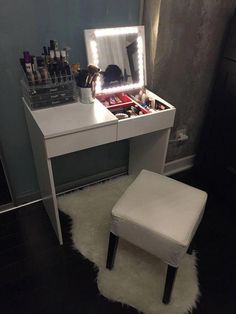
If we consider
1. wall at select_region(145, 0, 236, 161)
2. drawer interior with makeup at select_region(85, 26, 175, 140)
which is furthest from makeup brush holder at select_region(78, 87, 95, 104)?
wall at select_region(145, 0, 236, 161)

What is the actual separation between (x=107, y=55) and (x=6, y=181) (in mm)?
986

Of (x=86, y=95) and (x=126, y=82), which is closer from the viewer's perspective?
(x=86, y=95)

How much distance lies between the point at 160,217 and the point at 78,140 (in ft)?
1.71

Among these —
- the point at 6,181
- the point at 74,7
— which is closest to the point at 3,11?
the point at 74,7

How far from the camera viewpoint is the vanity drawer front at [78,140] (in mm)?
1248

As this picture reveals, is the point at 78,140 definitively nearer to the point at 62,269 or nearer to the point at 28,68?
the point at 28,68

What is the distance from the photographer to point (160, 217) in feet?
3.91

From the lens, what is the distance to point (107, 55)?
1.56 m

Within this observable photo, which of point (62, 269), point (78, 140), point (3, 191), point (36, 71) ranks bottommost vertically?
point (62, 269)

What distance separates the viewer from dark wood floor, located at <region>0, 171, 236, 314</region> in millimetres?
1349

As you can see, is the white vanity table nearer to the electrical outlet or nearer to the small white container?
the small white container

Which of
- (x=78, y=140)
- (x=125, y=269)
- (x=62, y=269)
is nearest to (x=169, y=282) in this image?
(x=125, y=269)

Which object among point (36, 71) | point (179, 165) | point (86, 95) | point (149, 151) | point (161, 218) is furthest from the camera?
point (179, 165)

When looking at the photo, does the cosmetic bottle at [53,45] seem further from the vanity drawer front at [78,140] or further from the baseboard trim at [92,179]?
the baseboard trim at [92,179]
